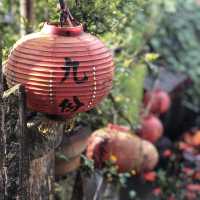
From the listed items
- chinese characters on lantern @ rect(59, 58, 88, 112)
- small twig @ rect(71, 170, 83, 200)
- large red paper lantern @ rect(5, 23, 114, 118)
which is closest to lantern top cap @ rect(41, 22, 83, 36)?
large red paper lantern @ rect(5, 23, 114, 118)

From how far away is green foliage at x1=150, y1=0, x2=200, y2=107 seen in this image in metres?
6.47

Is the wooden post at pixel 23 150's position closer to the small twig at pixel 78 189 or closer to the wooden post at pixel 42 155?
the wooden post at pixel 42 155

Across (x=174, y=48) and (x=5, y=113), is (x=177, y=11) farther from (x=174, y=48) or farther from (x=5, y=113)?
(x=5, y=113)

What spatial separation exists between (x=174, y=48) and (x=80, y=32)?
4.51m

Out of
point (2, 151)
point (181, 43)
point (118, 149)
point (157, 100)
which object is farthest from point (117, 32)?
point (181, 43)

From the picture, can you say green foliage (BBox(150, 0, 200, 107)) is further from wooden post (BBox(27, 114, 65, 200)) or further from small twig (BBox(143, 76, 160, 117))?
wooden post (BBox(27, 114, 65, 200))

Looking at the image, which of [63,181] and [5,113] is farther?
[63,181]

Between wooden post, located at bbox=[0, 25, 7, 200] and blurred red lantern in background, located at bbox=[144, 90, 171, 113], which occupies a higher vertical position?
wooden post, located at bbox=[0, 25, 7, 200]

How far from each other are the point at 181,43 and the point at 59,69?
4757 millimetres

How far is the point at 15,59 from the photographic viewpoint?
7.22 ft

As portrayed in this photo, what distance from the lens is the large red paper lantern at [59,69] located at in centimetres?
213

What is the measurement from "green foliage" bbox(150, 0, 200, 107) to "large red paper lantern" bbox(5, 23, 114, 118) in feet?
13.4

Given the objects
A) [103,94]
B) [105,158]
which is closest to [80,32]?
[103,94]

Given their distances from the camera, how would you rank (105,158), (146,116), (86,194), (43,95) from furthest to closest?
(146,116) < (105,158) < (86,194) < (43,95)
